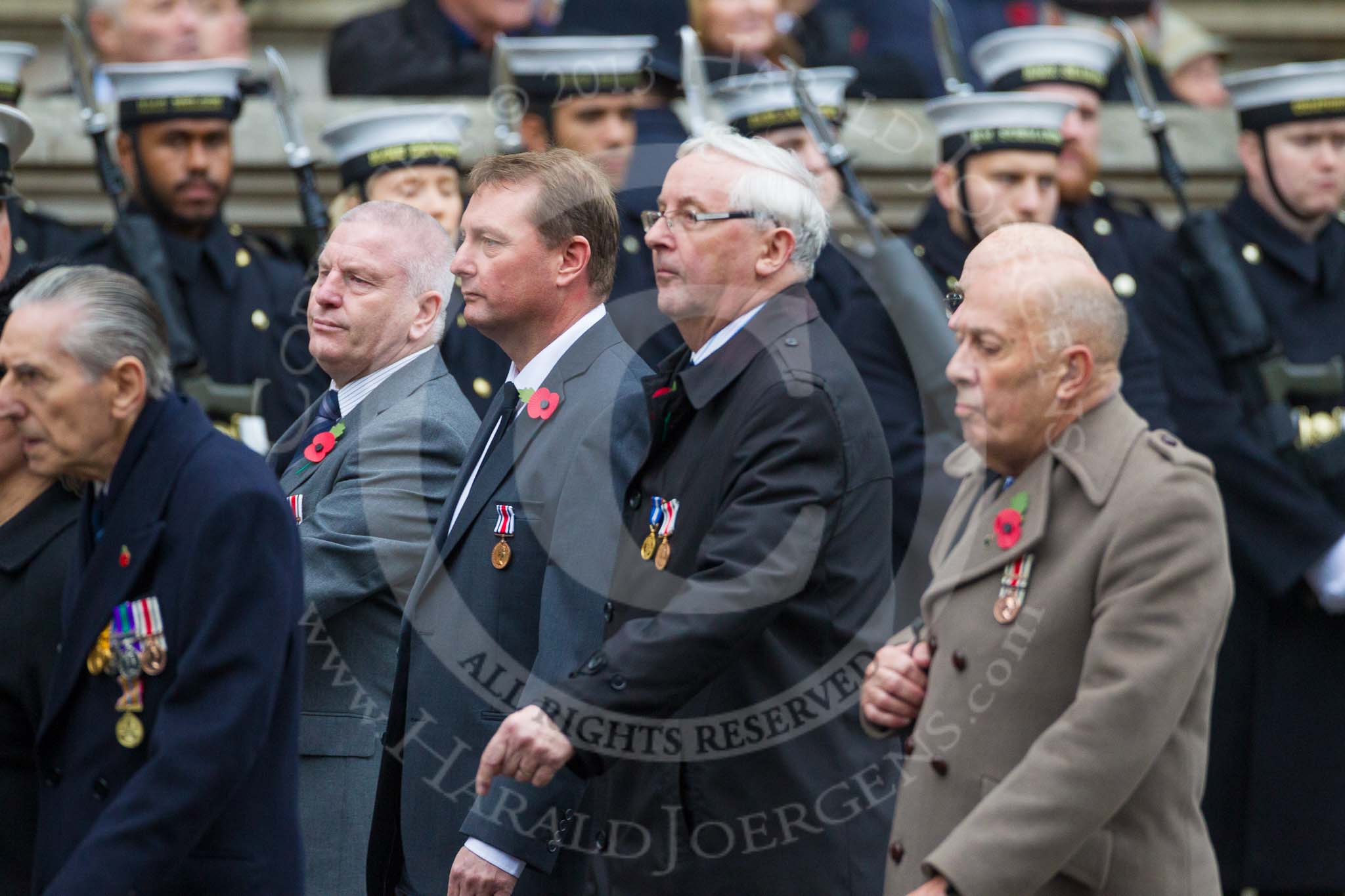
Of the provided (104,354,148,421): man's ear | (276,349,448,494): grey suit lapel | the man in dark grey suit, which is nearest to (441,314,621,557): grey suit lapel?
the man in dark grey suit

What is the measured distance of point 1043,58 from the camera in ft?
23.4

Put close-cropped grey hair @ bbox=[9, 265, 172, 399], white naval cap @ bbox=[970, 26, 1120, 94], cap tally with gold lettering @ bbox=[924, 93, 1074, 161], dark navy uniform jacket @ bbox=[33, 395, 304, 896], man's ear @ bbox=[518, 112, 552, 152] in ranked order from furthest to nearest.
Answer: white naval cap @ bbox=[970, 26, 1120, 94] < man's ear @ bbox=[518, 112, 552, 152] < cap tally with gold lettering @ bbox=[924, 93, 1074, 161] < close-cropped grey hair @ bbox=[9, 265, 172, 399] < dark navy uniform jacket @ bbox=[33, 395, 304, 896]

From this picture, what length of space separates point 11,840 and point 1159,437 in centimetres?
211

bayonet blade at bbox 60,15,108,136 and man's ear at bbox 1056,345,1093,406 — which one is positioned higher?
bayonet blade at bbox 60,15,108,136

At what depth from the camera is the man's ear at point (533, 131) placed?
22.2ft

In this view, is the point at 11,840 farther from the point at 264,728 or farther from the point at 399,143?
the point at 399,143

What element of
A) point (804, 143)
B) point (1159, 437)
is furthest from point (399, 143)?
point (1159, 437)

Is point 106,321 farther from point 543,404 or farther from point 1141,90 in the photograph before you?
point 1141,90

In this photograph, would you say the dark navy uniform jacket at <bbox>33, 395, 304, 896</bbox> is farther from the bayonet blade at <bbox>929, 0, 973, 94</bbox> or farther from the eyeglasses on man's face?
the bayonet blade at <bbox>929, 0, 973, 94</bbox>

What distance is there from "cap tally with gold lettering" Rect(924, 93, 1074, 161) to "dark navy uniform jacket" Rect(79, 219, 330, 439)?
2133 millimetres

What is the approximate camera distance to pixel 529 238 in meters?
4.18

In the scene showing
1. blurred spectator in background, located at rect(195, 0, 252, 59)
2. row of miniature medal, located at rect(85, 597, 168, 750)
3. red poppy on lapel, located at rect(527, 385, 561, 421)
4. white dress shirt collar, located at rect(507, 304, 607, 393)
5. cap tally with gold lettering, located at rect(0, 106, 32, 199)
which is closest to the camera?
row of miniature medal, located at rect(85, 597, 168, 750)

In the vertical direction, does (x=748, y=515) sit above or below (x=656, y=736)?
above

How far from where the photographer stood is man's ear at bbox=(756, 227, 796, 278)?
13.1 ft
